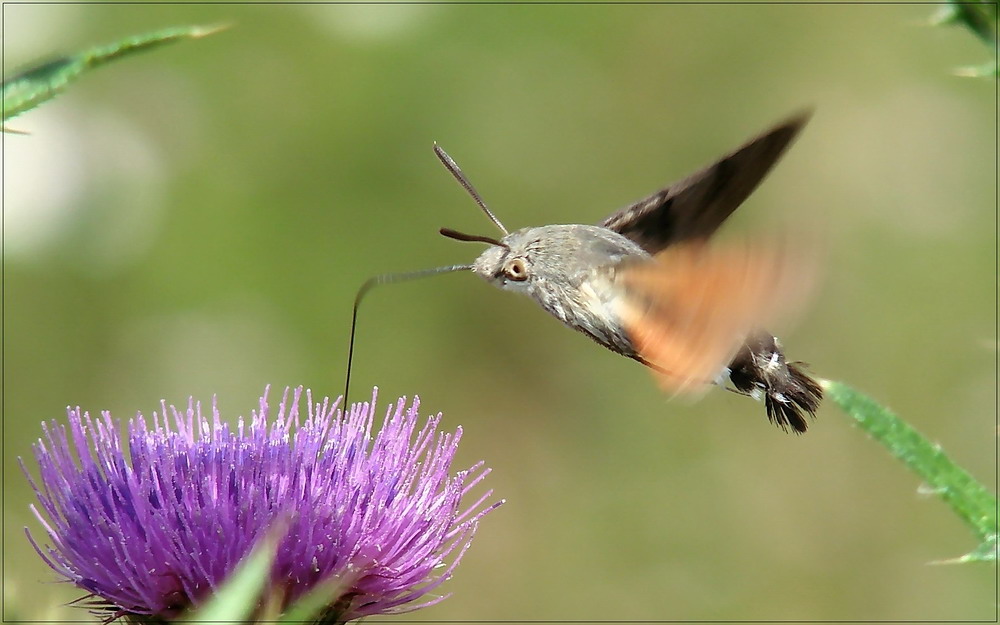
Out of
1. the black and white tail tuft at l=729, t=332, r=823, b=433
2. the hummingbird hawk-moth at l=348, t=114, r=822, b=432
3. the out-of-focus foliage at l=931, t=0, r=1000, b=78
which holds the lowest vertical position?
the black and white tail tuft at l=729, t=332, r=823, b=433

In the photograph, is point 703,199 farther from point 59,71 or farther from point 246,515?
point 59,71

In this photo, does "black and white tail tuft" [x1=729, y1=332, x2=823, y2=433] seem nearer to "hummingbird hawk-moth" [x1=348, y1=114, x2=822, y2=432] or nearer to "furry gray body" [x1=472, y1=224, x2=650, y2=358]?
"hummingbird hawk-moth" [x1=348, y1=114, x2=822, y2=432]

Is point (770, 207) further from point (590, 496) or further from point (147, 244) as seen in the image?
point (147, 244)

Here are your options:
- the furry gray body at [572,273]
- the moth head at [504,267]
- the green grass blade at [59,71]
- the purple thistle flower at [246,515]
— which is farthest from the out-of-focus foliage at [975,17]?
the green grass blade at [59,71]

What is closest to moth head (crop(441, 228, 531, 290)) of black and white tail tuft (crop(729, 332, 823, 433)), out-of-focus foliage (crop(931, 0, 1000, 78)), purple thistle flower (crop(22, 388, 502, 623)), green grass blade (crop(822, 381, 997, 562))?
purple thistle flower (crop(22, 388, 502, 623))

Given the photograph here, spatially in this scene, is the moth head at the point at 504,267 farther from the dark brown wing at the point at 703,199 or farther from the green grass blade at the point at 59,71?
the green grass blade at the point at 59,71
